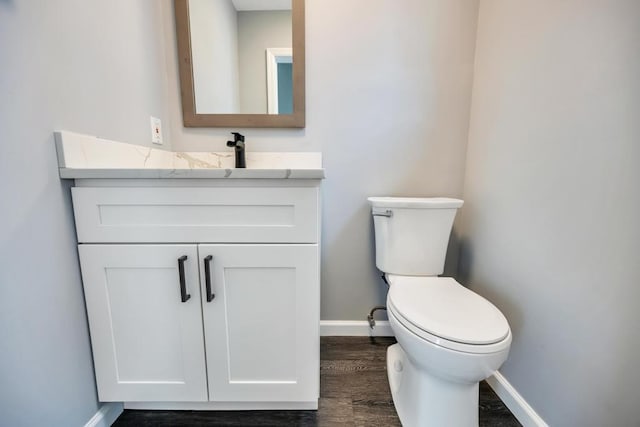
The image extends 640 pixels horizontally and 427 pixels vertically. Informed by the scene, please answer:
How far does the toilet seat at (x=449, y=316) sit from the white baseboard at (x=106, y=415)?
1.07 meters

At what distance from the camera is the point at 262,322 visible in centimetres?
84

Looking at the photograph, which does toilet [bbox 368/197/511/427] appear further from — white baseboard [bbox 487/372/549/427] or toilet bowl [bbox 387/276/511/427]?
white baseboard [bbox 487/372/549/427]

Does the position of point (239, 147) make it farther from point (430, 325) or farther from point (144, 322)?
point (430, 325)

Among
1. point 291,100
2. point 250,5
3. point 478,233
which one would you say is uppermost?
point 250,5

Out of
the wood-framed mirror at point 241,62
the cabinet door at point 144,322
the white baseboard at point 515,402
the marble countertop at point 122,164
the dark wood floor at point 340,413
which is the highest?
the wood-framed mirror at point 241,62

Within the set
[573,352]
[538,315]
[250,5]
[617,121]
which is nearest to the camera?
[617,121]

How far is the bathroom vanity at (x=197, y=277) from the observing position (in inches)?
30.3

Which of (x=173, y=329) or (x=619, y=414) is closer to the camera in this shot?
(x=619, y=414)

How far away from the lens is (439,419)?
32.8 inches

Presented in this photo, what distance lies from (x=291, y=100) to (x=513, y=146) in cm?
99

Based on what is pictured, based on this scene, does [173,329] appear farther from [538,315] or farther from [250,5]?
[250,5]

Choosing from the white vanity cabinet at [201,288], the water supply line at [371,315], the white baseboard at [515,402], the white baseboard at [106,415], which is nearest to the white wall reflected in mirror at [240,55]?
the white vanity cabinet at [201,288]

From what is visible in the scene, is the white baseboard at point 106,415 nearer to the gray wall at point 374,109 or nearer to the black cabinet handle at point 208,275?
the black cabinet handle at point 208,275

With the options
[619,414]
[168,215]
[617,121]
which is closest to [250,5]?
[168,215]
